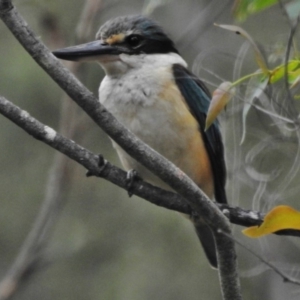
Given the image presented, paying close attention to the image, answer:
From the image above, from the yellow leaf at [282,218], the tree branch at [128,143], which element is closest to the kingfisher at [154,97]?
the tree branch at [128,143]

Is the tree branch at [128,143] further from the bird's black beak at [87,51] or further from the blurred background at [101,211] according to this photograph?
the blurred background at [101,211]

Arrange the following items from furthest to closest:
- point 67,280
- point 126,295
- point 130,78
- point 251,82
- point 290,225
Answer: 1. point 67,280
2. point 126,295
3. point 130,78
4. point 251,82
5. point 290,225

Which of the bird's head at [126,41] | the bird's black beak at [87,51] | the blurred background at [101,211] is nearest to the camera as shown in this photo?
the bird's black beak at [87,51]

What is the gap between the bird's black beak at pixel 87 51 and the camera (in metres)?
3.09

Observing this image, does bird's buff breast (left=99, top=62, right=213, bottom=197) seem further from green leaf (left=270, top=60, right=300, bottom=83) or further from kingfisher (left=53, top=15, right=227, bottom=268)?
green leaf (left=270, top=60, right=300, bottom=83)

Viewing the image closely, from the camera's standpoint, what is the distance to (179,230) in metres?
5.91

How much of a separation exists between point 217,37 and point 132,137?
10.3ft

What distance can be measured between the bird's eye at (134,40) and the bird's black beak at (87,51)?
98 mm

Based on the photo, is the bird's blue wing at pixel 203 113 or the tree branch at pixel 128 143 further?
the bird's blue wing at pixel 203 113

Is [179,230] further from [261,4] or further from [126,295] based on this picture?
[261,4]

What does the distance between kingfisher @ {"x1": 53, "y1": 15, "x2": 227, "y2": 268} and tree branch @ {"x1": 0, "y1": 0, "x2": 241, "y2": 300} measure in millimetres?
788

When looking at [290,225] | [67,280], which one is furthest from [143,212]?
[290,225]

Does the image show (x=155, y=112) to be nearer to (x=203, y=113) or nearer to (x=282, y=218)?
(x=203, y=113)

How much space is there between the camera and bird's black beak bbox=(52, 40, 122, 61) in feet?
10.1
